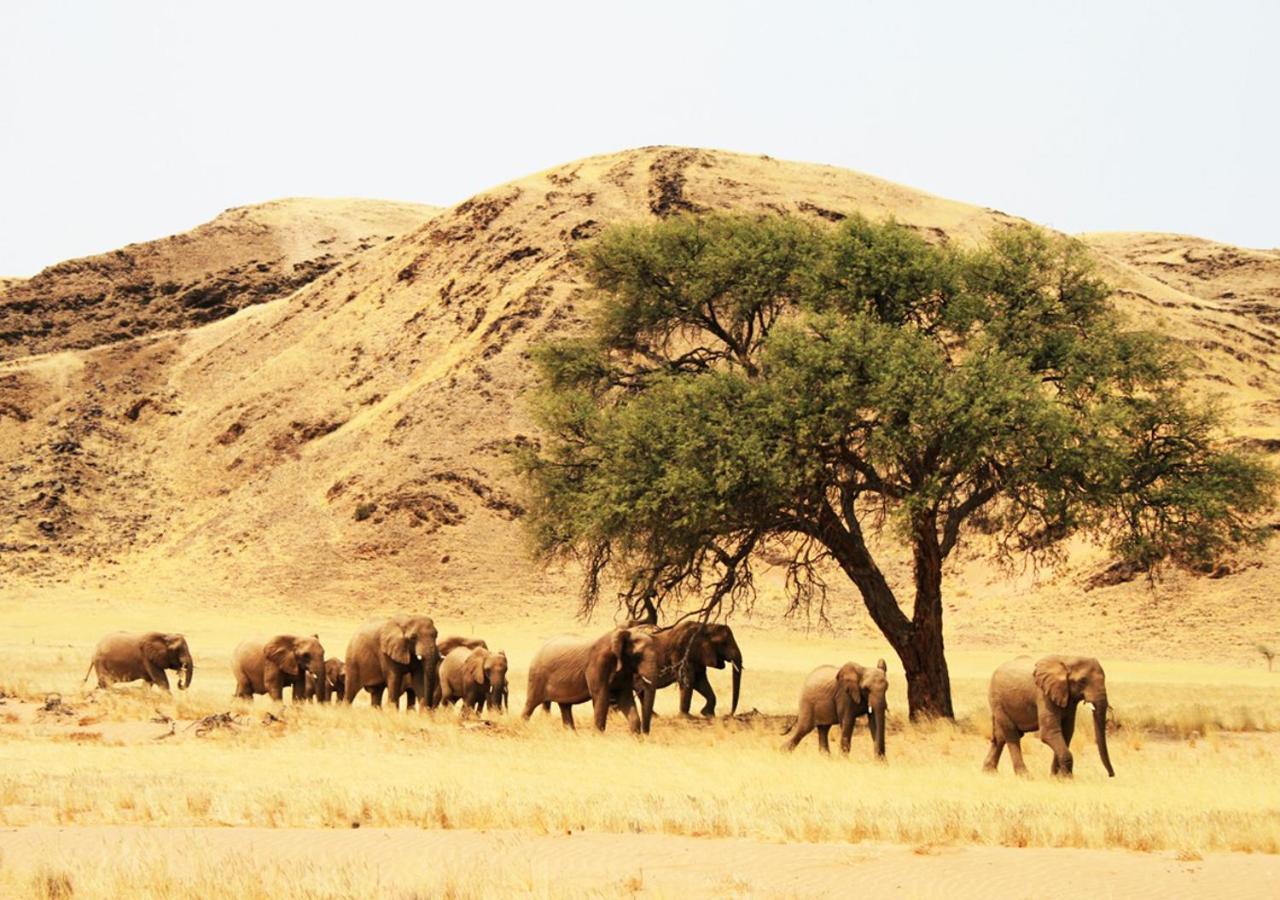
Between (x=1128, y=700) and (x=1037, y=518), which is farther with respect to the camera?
(x=1128, y=700)

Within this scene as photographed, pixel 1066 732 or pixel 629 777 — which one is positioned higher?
pixel 1066 732

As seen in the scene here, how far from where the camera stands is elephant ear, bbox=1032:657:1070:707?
64.1 ft

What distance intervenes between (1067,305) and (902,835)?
61.9 feet

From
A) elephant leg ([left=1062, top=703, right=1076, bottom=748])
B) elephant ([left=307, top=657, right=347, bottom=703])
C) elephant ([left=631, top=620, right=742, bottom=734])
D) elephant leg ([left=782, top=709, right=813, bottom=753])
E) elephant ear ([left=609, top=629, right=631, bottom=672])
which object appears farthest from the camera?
elephant ([left=307, top=657, right=347, bottom=703])

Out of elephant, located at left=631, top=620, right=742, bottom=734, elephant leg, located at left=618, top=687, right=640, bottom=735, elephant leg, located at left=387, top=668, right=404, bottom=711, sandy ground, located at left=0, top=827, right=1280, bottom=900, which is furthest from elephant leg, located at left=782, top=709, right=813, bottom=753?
sandy ground, located at left=0, top=827, right=1280, bottom=900

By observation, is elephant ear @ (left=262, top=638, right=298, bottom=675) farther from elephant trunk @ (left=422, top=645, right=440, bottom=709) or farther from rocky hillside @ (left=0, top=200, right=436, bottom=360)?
rocky hillside @ (left=0, top=200, right=436, bottom=360)

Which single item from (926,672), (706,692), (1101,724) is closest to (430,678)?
(706,692)

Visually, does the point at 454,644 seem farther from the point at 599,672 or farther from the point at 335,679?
the point at 599,672

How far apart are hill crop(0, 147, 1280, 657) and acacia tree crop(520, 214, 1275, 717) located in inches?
704

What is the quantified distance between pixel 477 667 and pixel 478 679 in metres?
0.23

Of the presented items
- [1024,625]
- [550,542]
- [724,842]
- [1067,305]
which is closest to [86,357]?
[1024,625]

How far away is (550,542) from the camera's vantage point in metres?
31.2

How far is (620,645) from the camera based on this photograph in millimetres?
24109

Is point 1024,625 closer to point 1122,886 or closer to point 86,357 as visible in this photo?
point 1122,886
